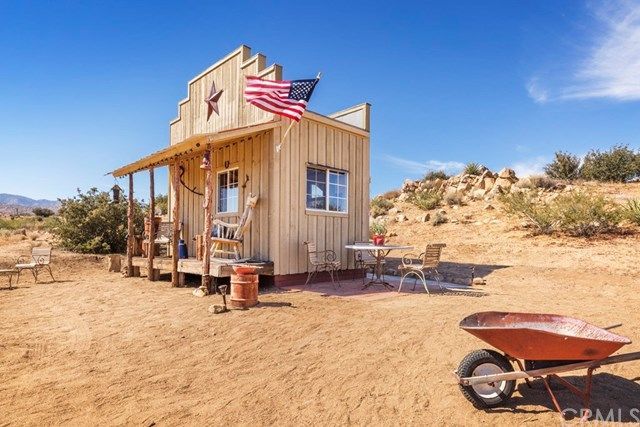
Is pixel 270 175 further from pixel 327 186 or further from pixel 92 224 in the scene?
pixel 92 224

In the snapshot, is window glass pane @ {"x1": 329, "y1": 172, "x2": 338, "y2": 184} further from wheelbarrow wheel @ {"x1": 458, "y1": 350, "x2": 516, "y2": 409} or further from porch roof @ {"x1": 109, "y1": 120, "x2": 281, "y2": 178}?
wheelbarrow wheel @ {"x1": 458, "y1": 350, "x2": 516, "y2": 409}

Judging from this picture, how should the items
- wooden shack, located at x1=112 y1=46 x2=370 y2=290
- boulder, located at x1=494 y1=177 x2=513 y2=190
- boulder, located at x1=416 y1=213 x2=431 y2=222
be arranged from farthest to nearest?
boulder, located at x1=494 y1=177 x2=513 y2=190
boulder, located at x1=416 y1=213 x2=431 y2=222
wooden shack, located at x1=112 y1=46 x2=370 y2=290

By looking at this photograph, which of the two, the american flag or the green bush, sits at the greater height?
the american flag

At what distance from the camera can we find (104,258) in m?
13.2

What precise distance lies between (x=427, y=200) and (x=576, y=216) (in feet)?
28.6

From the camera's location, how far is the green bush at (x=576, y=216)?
12.5 m

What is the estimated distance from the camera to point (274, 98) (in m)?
7.48

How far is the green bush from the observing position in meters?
12.5

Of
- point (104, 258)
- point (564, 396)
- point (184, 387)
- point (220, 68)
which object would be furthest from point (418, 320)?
point (104, 258)

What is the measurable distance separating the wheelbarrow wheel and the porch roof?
18.5 ft

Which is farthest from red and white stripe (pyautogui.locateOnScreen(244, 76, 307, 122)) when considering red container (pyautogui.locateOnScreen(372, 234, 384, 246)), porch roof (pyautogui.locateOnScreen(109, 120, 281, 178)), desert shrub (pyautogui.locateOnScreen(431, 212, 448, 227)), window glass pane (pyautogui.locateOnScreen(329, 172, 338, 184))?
desert shrub (pyautogui.locateOnScreen(431, 212, 448, 227))

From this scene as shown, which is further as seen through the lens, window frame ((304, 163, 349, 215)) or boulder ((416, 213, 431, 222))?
boulder ((416, 213, 431, 222))

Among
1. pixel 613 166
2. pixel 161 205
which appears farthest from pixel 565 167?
pixel 161 205
